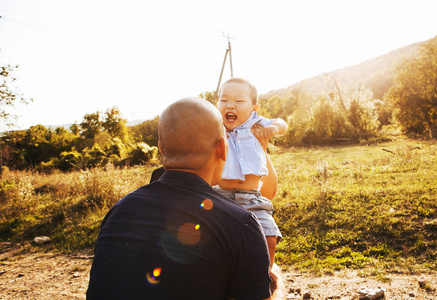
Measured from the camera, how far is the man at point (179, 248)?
1112 millimetres

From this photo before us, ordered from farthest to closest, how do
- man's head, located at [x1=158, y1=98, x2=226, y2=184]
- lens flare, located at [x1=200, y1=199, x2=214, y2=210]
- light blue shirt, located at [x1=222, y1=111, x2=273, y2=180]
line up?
light blue shirt, located at [x1=222, y1=111, x2=273, y2=180] → man's head, located at [x1=158, y1=98, x2=226, y2=184] → lens flare, located at [x1=200, y1=199, x2=214, y2=210]

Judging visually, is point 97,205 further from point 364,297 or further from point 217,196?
point 217,196

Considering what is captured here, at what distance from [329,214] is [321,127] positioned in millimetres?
24530

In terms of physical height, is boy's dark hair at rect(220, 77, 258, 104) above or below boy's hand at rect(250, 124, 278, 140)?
above

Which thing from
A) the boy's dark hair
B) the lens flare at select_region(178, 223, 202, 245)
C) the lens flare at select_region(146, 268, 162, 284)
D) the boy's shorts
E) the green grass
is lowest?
the green grass

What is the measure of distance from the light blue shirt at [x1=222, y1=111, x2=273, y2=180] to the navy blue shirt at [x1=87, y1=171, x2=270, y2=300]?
1.08 meters

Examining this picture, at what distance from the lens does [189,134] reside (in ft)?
4.50

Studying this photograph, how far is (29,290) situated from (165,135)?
517cm

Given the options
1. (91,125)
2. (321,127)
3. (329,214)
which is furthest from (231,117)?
(91,125)

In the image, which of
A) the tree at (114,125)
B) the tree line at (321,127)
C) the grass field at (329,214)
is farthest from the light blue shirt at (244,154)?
the tree at (114,125)

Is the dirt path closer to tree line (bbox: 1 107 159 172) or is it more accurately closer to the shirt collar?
the shirt collar

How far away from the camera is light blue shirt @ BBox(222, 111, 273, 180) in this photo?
236 centimetres

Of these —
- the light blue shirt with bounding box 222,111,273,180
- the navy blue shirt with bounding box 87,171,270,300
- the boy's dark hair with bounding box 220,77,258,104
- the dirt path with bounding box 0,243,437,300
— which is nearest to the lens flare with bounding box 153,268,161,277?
the navy blue shirt with bounding box 87,171,270,300

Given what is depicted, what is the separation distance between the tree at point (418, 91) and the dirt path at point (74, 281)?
87.2 ft
